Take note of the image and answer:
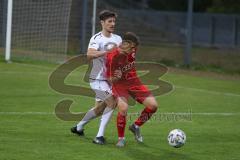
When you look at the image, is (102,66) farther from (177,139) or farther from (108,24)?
(177,139)

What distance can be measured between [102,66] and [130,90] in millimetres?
690

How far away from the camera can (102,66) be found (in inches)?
427

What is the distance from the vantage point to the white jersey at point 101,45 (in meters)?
10.5

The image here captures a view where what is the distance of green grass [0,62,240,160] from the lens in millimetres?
9656

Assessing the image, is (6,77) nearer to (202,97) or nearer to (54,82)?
(54,82)

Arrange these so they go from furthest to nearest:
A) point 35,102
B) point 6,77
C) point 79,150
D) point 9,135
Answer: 1. point 6,77
2. point 35,102
3. point 9,135
4. point 79,150

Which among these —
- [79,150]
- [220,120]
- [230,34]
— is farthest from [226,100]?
[230,34]

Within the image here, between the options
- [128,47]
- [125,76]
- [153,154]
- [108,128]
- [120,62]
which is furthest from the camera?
[108,128]

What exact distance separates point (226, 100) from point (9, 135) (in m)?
7.19

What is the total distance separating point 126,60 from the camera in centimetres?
1029

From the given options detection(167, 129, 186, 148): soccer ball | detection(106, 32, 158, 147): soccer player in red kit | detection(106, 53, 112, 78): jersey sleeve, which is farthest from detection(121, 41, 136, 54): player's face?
detection(167, 129, 186, 148): soccer ball

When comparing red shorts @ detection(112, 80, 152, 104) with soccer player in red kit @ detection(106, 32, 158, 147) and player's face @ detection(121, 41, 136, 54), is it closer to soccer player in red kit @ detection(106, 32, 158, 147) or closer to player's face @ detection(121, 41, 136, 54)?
soccer player in red kit @ detection(106, 32, 158, 147)

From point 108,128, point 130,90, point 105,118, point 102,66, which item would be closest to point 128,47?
point 130,90

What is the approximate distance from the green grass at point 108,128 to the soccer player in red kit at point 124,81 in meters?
0.35
